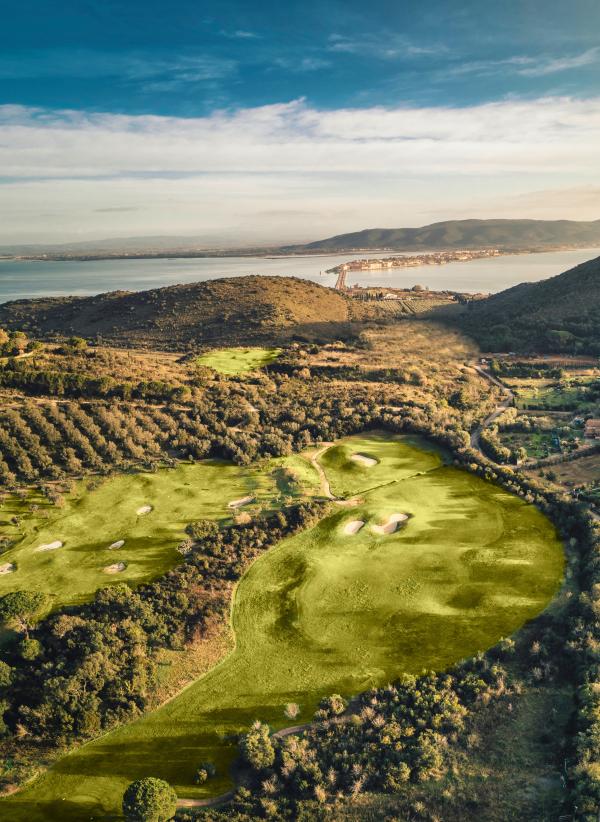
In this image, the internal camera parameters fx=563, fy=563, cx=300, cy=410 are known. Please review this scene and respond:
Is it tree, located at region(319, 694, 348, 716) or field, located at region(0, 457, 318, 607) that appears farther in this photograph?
field, located at region(0, 457, 318, 607)

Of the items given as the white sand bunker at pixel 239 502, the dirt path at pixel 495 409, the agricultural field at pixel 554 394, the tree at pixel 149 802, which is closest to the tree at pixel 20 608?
the tree at pixel 149 802

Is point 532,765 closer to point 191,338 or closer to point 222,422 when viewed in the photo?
point 222,422

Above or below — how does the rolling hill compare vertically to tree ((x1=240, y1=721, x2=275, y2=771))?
above

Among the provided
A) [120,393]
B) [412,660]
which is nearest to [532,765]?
[412,660]

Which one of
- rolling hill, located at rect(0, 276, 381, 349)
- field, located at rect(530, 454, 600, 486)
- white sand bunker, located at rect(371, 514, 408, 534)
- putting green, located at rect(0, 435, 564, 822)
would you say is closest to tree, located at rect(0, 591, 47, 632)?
putting green, located at rect(0, 435, 564, 822)

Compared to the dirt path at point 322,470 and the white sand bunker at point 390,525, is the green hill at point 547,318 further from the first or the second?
the white sand bunker at point 390,525

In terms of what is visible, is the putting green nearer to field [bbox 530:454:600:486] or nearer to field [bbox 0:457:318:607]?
field [bbox 530:454:600:486]
